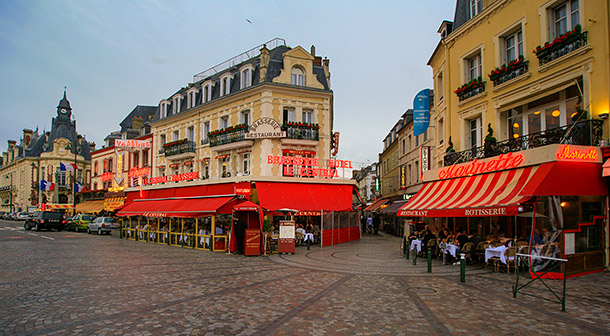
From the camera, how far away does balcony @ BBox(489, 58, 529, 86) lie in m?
14.1

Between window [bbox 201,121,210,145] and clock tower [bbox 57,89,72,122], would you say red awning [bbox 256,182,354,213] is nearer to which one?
window [bbox 201,121,210,145]

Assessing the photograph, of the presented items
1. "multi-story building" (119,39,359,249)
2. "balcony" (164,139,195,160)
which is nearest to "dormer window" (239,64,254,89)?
"multi-story building" (119,39,359,249)

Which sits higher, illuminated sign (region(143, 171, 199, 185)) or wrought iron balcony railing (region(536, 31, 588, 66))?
wrought iron balcony railing (region(536, 31, 588, 66))

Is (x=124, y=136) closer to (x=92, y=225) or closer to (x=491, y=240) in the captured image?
(x=92, y=225)

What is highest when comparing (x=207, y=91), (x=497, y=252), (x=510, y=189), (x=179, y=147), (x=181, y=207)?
(x=207, y=91)

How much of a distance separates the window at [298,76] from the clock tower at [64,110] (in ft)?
194

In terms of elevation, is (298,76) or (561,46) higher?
(298,76)

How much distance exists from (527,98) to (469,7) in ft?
19.3

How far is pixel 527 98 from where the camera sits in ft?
46.2

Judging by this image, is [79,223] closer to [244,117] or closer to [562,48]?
[244,117]

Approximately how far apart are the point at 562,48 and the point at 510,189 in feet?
15.6

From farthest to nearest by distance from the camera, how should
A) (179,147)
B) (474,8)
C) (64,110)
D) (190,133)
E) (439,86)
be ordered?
(64,110), (190,133), (179,147), (439,86), (474,8)

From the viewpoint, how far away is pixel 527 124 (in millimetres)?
14688

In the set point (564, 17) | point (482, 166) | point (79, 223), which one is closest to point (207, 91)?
point (79, 223)
